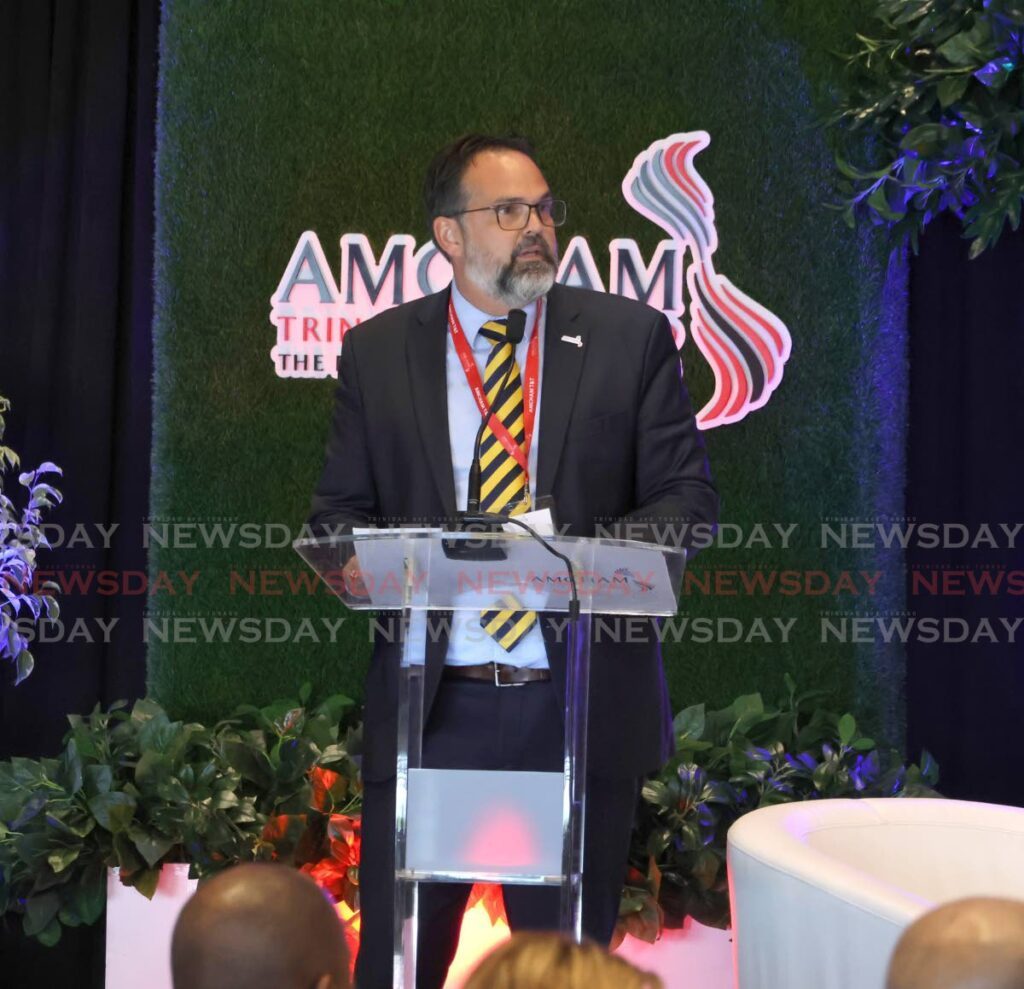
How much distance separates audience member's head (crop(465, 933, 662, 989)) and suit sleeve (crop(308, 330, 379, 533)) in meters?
1.75

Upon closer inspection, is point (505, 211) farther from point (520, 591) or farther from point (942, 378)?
point (942, 378)

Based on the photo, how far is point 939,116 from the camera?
4379 millimetres

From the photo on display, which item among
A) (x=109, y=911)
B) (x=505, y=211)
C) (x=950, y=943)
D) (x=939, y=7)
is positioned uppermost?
(x=939, y=7)

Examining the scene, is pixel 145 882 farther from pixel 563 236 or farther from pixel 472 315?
pixel 563 236

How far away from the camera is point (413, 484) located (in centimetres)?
292

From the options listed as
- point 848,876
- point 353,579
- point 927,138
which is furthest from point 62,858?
point 927,138

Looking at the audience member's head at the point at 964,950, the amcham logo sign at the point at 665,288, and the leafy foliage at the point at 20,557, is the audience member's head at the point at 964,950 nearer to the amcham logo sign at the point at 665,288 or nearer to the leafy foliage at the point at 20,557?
the amcham logo sign at the point at 665,288

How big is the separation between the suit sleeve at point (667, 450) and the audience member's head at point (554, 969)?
5.04 ft

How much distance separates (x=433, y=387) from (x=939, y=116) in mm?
2243

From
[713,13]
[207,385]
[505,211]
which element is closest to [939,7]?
[713,13]

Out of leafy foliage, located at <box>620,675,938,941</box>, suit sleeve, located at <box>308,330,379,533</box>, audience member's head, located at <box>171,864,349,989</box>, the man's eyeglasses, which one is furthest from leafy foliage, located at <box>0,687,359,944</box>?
A: audience member's head, located at <box>171,864,349,989</box>

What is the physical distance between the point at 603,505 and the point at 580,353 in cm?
32

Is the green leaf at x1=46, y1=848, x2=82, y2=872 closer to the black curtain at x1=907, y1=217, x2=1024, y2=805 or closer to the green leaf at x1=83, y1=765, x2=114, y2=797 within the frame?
the green leaf at x1=83, y1=765, x2=114, y2=797

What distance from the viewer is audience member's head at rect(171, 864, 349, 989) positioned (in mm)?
1393
